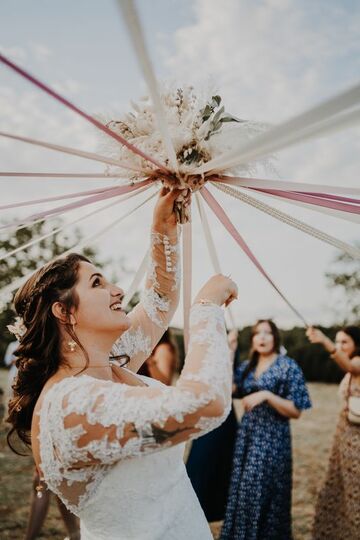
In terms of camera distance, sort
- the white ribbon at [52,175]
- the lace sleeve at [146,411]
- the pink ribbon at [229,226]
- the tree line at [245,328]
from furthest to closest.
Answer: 1. the tree line at [245,328]
2. the pink ribbon at [229,226]
3. the white ribbon at [52,175]
4. the lace sleeve at [146,411]

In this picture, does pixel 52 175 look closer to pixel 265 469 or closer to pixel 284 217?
pixel 284 217

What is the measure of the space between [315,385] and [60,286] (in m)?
21.3

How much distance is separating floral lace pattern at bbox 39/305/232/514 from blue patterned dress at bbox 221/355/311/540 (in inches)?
123

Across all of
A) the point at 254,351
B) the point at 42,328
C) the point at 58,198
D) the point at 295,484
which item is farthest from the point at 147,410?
the point at 295,484

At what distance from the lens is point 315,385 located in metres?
21.4

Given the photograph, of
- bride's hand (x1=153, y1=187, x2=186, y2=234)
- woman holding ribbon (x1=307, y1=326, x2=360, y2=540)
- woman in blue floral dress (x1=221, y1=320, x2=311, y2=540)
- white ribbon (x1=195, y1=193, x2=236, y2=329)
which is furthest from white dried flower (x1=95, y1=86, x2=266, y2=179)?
woman in blue floral dress (x1=221, y1=320, x2=311, y2=540)

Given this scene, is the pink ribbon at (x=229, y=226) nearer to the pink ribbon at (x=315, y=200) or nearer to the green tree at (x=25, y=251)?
the pink ribbon at (x=315, y=200)

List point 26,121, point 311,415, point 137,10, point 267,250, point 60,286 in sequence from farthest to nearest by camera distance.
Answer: point 311,415
point 267,250
point 26,121
point 60,286
point 137,10

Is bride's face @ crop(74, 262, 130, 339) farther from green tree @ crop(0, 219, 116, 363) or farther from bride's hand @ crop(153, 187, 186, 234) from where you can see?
green tree @ crop(0, 219, 116, 363)

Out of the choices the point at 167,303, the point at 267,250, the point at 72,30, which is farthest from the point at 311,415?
the point at 72,30

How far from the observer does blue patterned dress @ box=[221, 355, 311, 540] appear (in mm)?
4215

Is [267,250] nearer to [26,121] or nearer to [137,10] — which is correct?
[26,121]

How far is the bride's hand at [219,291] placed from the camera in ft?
5.28

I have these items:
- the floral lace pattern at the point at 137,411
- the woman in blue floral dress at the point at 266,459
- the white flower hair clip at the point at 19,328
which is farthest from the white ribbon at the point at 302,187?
the woman in blue floral dress at the point at 266,459
